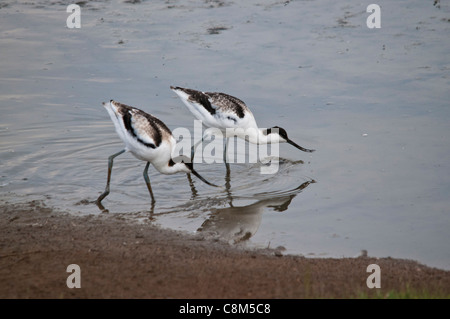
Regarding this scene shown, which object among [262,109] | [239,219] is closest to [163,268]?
[239,219]

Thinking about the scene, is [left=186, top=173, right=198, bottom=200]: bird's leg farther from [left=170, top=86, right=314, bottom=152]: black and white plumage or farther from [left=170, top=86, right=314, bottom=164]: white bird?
[left=170, top=86, right=314, bottom=152]: black and white plumage

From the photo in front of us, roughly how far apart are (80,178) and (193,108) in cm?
187

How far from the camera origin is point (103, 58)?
12609mm

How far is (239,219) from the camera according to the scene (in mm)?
7406

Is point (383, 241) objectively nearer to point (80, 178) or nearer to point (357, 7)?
point (80, 178)

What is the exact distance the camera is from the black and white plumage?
29.5 ft

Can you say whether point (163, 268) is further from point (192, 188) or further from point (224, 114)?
point (224, 114)

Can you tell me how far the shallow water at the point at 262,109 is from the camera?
740 centimetres

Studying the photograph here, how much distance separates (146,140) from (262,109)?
3.36 meters

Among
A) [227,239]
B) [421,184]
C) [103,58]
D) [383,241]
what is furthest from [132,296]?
[103,58]

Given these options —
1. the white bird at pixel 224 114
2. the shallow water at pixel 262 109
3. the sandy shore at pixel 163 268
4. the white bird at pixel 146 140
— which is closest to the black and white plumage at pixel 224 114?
the white bird at pixel 224 114

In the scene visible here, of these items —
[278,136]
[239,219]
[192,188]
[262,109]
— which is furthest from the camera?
[262,109]

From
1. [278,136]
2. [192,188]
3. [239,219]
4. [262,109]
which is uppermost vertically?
[262,109]

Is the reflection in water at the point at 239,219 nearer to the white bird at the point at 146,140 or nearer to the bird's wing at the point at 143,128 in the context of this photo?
the white bird at the point at 146,140
